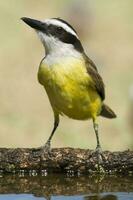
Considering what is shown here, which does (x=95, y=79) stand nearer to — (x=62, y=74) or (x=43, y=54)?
(x=62, y=74)

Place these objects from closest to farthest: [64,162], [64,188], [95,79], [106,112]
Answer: [64,188], [64,162], [95,79], [106,112]

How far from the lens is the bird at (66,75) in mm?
8531

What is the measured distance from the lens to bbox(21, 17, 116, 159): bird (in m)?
8.53

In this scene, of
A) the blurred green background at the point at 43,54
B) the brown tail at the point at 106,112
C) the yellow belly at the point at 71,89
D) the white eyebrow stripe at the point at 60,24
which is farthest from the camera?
the blurred green background at the point at 43,54

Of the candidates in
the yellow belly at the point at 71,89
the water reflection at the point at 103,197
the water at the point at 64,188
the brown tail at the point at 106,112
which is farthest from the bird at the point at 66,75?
the water reflection at the point at 103,197

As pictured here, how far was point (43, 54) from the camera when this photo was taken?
14.7m

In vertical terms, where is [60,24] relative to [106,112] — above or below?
above

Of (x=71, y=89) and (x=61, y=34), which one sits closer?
(x=71, y=89)

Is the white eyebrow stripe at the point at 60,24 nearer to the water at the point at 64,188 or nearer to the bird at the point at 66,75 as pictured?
the bird at the point at 66,75

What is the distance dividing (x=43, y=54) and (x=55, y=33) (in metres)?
5.84

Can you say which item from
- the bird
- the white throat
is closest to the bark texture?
the bird

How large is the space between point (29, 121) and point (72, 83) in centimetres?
416

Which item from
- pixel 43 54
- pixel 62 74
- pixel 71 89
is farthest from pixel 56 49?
pixel 43 54

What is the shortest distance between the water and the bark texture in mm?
57
